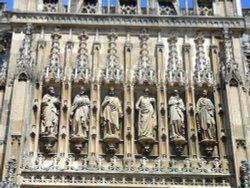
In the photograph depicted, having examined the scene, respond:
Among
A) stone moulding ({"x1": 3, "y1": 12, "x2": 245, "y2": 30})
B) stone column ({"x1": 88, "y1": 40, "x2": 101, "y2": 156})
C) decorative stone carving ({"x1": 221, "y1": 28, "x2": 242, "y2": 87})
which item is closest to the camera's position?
stone column ({"x1": 88, "y1": 40, "x2": 101, "y2": 156})

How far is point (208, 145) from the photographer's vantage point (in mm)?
13625

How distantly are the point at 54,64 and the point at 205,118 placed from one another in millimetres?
4359

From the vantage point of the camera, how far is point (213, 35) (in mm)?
15742

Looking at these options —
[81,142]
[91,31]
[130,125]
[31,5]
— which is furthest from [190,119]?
[31,5]

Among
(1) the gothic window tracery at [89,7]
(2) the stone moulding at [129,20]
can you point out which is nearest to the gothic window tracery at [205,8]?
(2) the stone moulding at [129,20]

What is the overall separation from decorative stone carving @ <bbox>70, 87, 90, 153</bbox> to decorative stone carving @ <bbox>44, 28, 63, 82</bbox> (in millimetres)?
843

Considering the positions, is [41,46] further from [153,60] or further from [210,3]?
[210,3]

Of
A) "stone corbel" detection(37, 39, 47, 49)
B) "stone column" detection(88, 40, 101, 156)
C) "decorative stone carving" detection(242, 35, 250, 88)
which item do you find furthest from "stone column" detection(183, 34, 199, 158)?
"stone corbel" detection(37, 39, 47, 49)

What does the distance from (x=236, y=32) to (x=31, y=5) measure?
6094 millimetres

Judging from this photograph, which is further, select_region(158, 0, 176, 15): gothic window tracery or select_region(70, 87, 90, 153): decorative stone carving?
select_region(158, 0, 176, 15): gothic window tracery

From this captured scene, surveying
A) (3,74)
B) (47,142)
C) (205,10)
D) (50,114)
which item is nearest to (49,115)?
(50,114)

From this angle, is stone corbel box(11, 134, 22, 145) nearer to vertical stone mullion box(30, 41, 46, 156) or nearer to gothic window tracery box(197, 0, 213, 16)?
vertical stone mullion box(30, 41, 46, 156)

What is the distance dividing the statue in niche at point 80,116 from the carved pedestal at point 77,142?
99mm

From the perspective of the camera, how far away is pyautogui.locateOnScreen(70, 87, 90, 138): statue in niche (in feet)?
44.7
